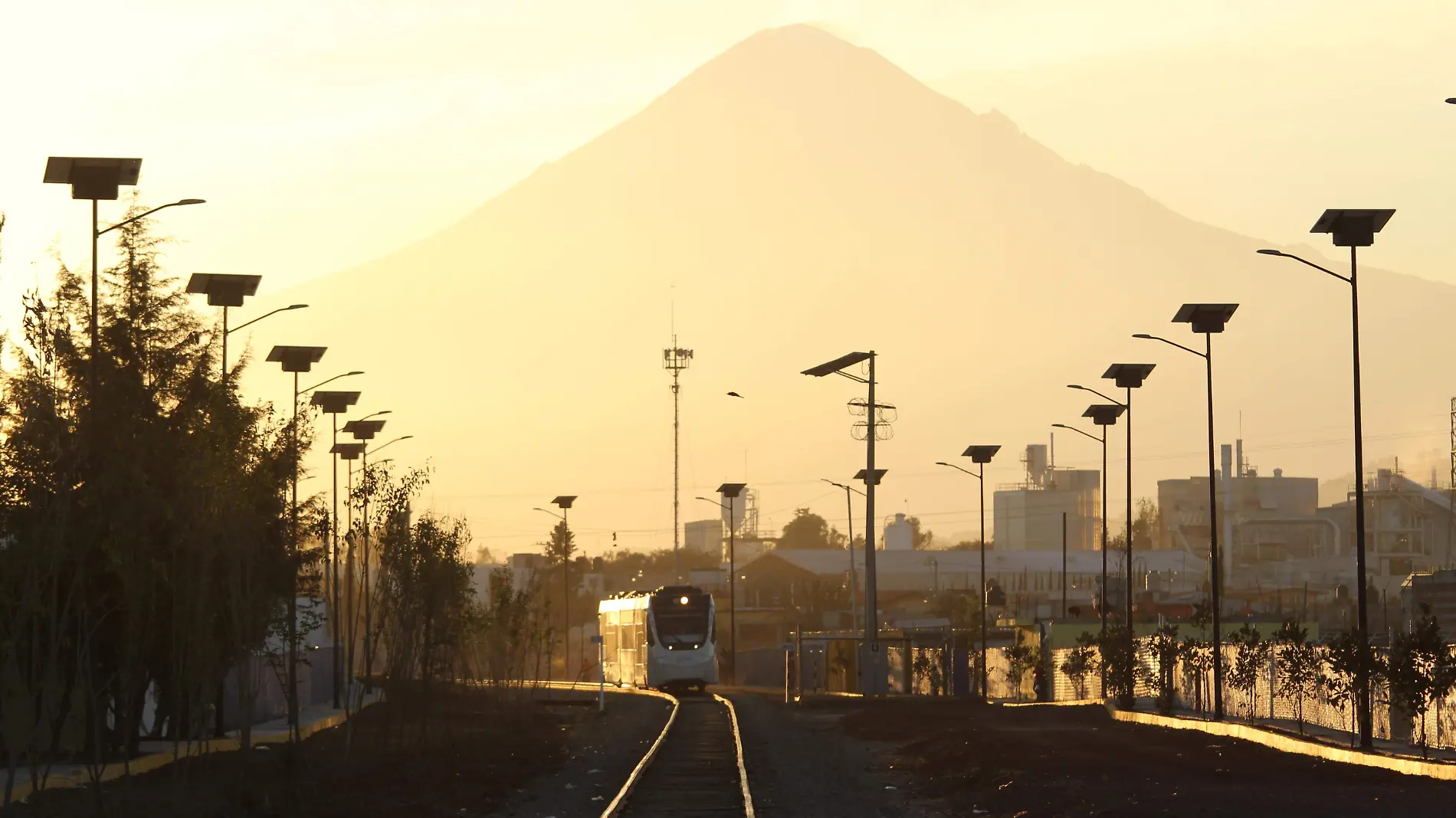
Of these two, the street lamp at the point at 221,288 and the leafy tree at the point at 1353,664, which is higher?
the street lamp at the point at 221,288

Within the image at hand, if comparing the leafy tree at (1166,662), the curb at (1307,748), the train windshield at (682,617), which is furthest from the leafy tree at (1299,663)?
the train windshield at (682,617)

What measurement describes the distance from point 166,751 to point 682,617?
3980 cm

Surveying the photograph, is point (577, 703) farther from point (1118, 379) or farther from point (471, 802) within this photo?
point (471, 802)

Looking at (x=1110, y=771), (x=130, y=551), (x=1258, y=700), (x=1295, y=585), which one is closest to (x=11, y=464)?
(x=130, y=551)

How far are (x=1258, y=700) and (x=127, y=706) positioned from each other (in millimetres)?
31170

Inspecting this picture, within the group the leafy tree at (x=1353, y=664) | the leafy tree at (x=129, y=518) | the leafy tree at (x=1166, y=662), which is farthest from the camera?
the leafy tree at (x=1166, y=662)

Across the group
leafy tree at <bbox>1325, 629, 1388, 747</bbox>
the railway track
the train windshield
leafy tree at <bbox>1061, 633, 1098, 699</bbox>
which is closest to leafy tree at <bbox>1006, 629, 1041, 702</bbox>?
leafy tree at <bbox>1061, 633, 1098, 699</bbox>

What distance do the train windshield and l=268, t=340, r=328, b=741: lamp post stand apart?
27043 millimetres

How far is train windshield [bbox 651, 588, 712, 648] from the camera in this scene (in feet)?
255

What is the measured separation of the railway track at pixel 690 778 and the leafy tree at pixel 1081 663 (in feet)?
54.7

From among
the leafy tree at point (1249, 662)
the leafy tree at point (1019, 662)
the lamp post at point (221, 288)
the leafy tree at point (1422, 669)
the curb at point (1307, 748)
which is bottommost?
the leafy tree at point (1019, 662)

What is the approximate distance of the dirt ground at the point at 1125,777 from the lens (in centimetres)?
2692

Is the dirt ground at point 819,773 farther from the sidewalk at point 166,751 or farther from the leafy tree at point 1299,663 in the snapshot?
the sidewalk at point 166,751

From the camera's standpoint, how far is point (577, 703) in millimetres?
70188
